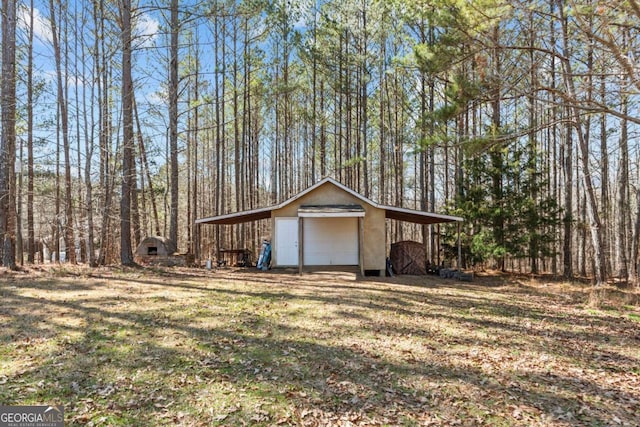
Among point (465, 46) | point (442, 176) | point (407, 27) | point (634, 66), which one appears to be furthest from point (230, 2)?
point (442, 176)

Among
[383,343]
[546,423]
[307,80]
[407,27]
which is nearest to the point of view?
[546,423]

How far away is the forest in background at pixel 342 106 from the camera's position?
789 cm

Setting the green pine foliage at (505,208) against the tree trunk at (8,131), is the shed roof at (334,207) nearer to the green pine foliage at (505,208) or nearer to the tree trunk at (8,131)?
the green pine foliage at (505,208)

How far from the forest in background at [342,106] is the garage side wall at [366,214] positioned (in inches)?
134

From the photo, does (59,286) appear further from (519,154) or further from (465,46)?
(519,154)

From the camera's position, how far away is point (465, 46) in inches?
331

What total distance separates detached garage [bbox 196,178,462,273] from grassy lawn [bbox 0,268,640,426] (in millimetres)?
4393

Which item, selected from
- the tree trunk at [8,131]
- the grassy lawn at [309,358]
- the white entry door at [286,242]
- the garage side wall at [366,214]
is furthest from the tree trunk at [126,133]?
the white entry door at [286,242]

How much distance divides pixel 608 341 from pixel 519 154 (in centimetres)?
963

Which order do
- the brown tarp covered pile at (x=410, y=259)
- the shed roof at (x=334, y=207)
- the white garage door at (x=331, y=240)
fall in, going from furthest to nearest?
the white garage door at (x=331, y=240)
the brown tarp covered pile at (x=410, y=259)
the shed roof at (x=334, y=207)

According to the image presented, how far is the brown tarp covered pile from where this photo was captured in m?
13.6

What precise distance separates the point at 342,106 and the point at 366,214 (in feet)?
27.4

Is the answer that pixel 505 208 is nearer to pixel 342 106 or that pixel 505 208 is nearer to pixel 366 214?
pixel 366 214

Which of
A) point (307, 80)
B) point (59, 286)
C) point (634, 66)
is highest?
point (307, 80)
